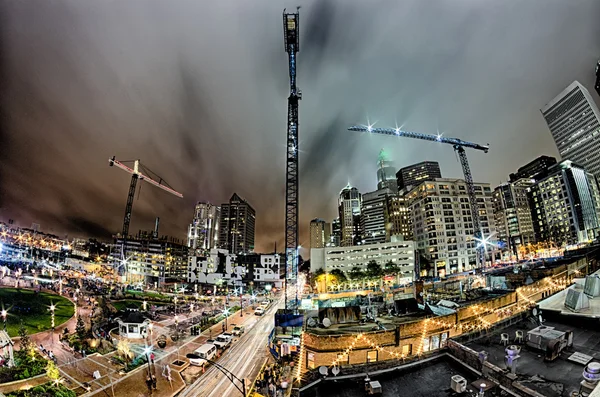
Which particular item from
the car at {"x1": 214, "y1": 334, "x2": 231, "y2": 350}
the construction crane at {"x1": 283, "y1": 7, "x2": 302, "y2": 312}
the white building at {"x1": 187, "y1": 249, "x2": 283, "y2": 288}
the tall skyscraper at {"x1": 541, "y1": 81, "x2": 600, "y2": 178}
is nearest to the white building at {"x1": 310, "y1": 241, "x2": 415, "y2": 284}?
the white building at {"x1": 187, "y1": 249, "x2": 283, "y2": 288}

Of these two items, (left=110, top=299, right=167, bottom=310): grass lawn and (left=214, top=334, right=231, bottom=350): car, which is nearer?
(left=214, top=334, right=231, bottom=350): car

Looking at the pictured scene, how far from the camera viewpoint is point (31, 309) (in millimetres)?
40750

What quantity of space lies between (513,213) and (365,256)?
4972 inches

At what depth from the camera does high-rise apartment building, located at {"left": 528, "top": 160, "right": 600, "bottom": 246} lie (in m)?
133

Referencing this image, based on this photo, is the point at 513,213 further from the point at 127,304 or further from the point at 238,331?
the point at 127,304

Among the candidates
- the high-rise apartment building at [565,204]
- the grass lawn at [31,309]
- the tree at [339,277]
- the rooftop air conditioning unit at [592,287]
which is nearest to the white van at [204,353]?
the grass lawn at [31,309]

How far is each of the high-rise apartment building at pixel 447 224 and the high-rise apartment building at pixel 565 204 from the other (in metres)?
51.6

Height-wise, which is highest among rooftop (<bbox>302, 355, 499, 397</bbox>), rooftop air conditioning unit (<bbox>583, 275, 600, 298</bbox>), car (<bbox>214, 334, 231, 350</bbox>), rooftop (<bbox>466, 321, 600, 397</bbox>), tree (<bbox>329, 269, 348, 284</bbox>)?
rooftop air conditioning unit (<bbox>583, 275, 600, 298</bbox>)

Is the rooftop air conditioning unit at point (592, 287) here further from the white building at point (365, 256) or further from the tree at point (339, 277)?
the white building at point (365, 256)

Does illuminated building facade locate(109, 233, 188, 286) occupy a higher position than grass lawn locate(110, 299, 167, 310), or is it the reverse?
illuminated building facade locate(109, 233, 188, 286)

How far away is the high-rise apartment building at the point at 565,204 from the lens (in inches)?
5251

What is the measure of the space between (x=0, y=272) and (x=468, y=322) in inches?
3504

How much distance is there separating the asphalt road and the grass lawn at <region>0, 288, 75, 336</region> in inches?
1045

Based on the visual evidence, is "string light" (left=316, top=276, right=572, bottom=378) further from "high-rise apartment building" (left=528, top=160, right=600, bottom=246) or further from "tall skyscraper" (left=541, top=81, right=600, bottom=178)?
"tall skyscraper" (left=541, top=81, right=600, bottom=178)
